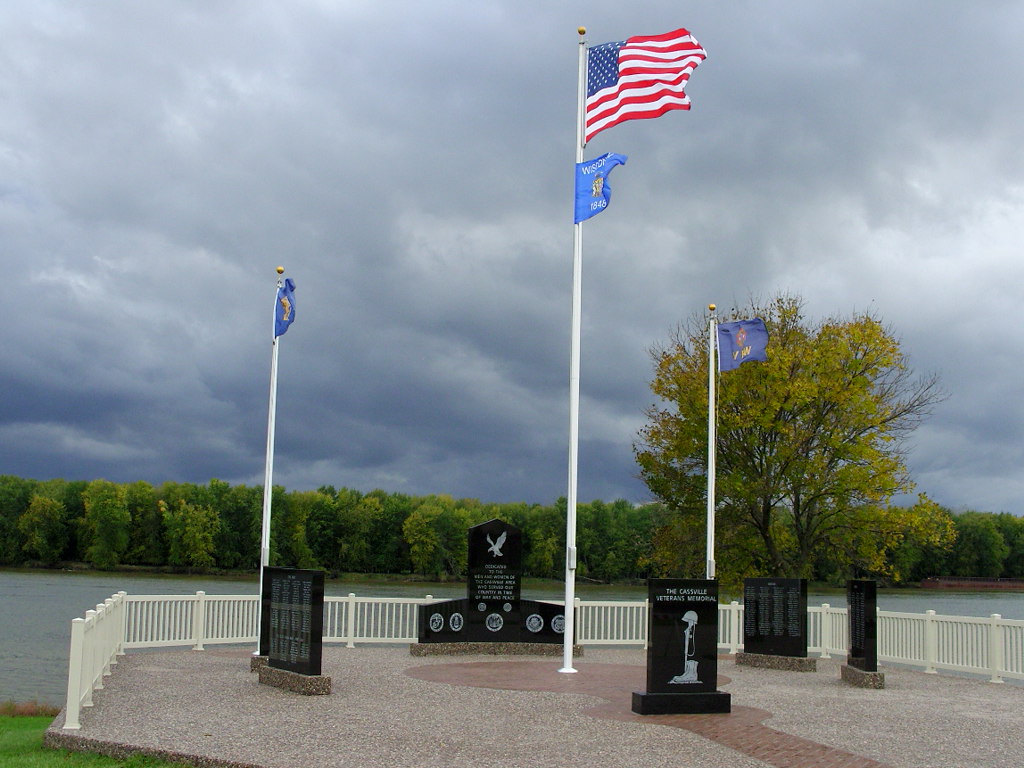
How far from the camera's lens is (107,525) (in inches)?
2869

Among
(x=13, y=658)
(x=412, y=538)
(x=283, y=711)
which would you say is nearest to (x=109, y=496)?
(x=412, y=538)

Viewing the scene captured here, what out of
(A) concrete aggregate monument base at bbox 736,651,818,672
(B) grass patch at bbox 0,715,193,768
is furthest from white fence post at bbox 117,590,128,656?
(A) concrete aggregate monument base at bbox 736,651,818,672

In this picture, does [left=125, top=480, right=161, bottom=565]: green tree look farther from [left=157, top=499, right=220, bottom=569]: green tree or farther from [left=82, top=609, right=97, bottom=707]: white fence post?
[left=82, top=609, right=97, bottom=707]: white fence post

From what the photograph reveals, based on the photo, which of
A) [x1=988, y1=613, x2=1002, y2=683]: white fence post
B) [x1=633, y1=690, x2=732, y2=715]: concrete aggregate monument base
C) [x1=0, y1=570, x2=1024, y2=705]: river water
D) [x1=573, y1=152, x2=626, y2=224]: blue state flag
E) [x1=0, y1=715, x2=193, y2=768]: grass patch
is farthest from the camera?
[x1=0, y1=570, x2=1024, y2=705]: river water

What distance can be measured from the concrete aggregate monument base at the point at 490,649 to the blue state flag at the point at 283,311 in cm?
596

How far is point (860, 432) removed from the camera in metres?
27.0

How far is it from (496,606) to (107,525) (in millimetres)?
Answer: 62875

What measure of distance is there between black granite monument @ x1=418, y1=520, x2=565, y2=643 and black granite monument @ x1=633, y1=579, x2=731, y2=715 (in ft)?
21.2

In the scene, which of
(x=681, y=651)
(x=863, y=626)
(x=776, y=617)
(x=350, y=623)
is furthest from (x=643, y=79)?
(x=350, y=623)

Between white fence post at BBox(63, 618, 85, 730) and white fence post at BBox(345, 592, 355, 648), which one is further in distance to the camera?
white fence post at BBox(345, 592, 355, 648)

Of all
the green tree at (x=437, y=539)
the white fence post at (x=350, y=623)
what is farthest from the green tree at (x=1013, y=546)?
the white fence post at (x=350, y=623)

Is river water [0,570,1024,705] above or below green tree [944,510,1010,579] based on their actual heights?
below

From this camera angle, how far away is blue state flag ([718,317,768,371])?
20047 millimetres

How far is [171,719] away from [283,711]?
3.85ft
